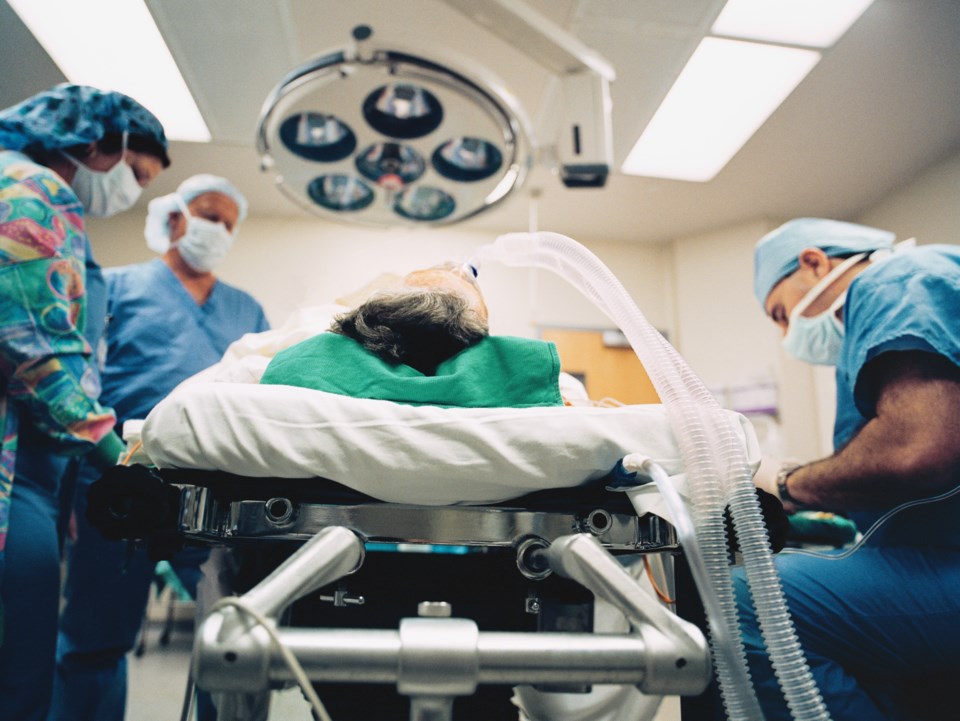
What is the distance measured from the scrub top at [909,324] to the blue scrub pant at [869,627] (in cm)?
5

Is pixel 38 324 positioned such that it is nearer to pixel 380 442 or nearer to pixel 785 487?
pixel 380 442

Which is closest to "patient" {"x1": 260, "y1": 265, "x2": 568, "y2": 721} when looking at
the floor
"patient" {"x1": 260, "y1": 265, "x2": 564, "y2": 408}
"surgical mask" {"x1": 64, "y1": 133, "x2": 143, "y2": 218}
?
"patient" {"x1": 260, "y1": 265, "x2": 564, "y2": 408}

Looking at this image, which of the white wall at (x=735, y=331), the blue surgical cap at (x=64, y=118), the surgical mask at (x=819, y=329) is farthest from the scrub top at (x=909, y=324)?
the white wall at (x=735, y=331)

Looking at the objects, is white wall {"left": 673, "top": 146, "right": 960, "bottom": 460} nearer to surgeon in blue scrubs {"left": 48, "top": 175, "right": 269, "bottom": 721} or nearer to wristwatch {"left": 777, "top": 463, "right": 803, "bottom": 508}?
wristwatch {"left": 777, "top": 463, "right": 803, "bottom": 508}

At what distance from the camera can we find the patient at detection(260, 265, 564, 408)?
691mm

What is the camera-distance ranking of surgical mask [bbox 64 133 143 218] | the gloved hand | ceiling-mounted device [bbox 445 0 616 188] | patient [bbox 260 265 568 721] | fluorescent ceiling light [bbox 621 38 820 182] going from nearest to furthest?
the gloved hand < patient [bbox 260 265 568 721] < ceiling-mounted device [bbox 445 0 616 188] < surgical mask [bbox 64 133 143 218] < fluorescent ceiling light [bbox 621 38 820 182]

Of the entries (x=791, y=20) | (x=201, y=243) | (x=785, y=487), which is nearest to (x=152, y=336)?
(x=201, y=243)

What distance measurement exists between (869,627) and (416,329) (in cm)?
82

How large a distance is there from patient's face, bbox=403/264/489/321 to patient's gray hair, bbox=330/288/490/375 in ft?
0.75

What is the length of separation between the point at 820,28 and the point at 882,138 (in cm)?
81

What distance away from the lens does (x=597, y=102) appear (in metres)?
1.12

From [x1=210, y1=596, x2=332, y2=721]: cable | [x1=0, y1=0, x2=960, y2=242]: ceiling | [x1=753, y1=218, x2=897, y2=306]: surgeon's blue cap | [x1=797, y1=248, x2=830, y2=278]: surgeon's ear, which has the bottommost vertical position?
[x1=210, y1=596, x2=332, y2=721]: cable

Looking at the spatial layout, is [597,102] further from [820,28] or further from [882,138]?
[882,138]

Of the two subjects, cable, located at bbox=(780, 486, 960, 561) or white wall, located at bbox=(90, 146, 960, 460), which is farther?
white wall, located at bbox=(90, 146, 960, 460)
